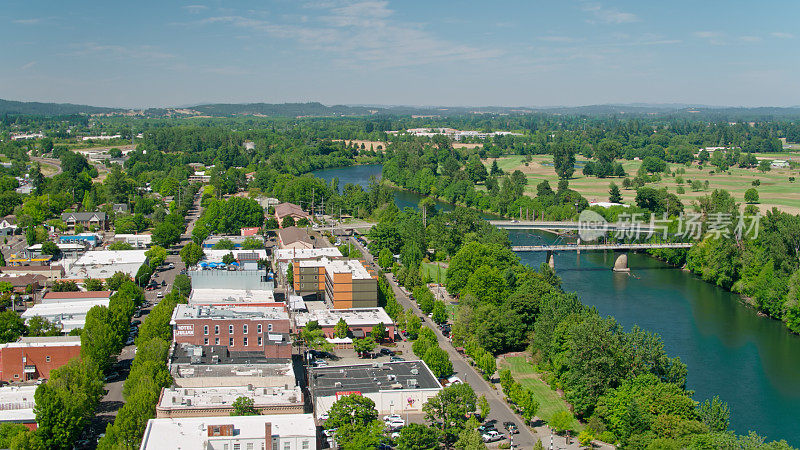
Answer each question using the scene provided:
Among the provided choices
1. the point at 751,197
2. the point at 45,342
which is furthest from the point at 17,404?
the point at 751,197

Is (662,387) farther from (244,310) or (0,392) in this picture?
(0,392)

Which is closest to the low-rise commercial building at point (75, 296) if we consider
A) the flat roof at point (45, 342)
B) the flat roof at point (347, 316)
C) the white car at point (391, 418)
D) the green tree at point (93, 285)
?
the green tree at point (93, 285)

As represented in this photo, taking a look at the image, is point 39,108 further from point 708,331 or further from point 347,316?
point 708,331

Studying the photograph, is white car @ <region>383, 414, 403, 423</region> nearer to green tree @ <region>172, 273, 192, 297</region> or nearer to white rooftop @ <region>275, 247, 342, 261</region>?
green tree @ <region>172, 273, 192, 297</region>

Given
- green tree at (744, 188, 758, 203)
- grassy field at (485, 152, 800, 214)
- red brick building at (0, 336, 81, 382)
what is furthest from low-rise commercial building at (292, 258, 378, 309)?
green tree at (744, 188, 758, 203)

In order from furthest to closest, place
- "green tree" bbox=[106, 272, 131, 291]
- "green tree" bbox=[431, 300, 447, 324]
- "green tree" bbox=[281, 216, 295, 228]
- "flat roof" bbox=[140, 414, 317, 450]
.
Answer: "green tree" bbox=[281, 216, 295, 228], "green tree" bbox=[106, 272, 131, 291], "green tree" bbox=[431, 300, 447, 324], "flat roof" bbox=[140, 414, 317, 450]
